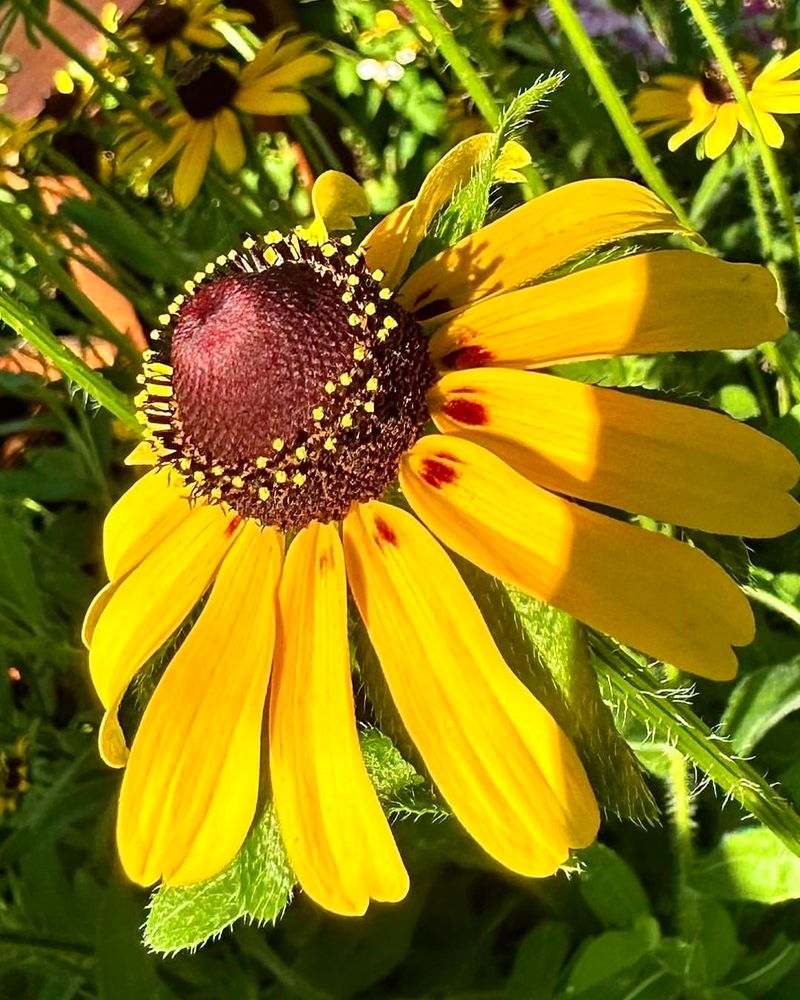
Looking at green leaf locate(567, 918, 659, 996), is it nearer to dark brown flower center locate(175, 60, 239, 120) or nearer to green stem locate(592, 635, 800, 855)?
green stem locate(592, 635, 800, 855)

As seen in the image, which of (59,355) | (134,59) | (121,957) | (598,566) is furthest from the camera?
(134,59)

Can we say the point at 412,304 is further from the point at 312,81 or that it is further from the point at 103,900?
the point at 312,81

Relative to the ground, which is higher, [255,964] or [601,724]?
[601,724]

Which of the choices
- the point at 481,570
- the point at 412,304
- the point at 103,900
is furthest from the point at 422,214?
the point at 103,900

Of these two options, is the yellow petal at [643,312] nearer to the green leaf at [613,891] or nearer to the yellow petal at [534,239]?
the yellow petal at [534,239]

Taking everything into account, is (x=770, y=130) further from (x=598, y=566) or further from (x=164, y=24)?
(x=164, y=24)

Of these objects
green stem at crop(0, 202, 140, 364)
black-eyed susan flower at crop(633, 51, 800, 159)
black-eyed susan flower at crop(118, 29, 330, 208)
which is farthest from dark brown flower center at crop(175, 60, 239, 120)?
black-eyed susan flower at crop(633, 51, 800, 159)

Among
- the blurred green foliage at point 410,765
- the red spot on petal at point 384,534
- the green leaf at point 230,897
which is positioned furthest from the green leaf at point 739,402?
the green leaf at point 230,897

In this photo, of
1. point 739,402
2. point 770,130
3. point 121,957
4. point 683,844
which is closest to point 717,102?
point 770,130
